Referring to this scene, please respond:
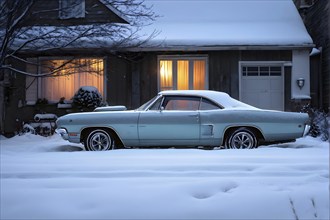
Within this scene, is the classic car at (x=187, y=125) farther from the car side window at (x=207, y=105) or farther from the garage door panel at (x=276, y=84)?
the garage door panel at (x=276, y=84)

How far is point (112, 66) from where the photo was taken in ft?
42.7

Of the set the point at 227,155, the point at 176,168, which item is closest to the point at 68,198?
the point at 176,168

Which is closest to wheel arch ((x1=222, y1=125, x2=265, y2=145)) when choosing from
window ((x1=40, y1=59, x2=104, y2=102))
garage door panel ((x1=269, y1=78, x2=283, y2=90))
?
garage door panel ((x1=269, y1=78, x2=283, y2=90))

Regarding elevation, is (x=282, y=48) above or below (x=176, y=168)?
above

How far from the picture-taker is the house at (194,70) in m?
12.6

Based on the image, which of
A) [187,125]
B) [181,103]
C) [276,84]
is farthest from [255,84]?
[187,125]

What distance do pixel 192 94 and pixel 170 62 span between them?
5.25 meters

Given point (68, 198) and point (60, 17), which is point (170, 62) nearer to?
point (60, 17)

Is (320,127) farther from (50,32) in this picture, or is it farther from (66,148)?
(50,32)

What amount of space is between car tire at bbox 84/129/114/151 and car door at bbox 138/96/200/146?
24.3 inches

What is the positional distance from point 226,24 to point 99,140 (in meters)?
7.72

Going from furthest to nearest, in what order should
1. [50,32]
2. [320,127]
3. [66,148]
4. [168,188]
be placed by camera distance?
[50,32], [320,127], [66,148], [168,188]

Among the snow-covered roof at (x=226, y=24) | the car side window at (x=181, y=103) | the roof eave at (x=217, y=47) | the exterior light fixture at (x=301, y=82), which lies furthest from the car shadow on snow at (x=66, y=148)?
the exterior light fixture at (x=301, y=82)

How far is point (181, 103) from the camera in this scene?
26.2 feet
